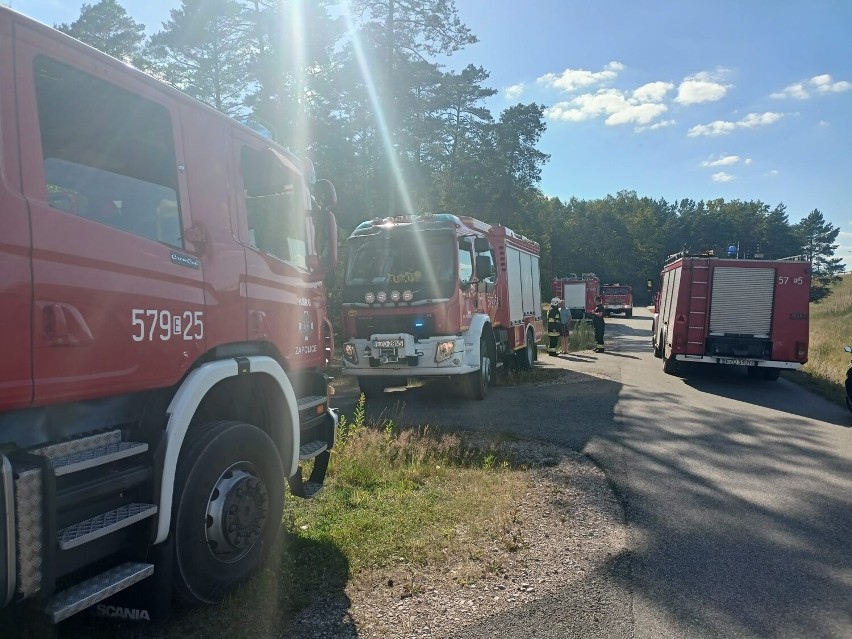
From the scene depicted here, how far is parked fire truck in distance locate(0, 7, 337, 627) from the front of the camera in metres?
2.39

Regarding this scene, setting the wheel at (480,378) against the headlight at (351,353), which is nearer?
the headlight at (351,353)

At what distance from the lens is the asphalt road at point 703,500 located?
3402 mm

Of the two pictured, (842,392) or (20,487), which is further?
(842,392)

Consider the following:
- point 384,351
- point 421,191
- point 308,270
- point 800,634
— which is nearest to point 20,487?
point 308,270

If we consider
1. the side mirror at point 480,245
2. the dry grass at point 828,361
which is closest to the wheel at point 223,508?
the side mirror at point 480,245

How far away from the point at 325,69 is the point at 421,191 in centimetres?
571

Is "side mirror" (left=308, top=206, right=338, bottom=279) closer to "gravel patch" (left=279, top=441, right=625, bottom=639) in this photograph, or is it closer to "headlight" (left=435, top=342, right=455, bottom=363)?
"gravel patch" (left=279, top=441, right=625, bottom=639)

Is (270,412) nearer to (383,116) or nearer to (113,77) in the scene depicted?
(113,77)

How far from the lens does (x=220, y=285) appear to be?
11.7 ft

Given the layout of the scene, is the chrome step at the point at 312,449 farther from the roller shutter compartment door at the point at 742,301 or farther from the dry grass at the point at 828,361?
the roller shutter compartment door at the point at 742,301

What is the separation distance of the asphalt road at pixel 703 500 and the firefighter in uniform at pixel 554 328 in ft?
23.0

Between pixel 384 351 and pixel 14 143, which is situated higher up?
pixel 14 143

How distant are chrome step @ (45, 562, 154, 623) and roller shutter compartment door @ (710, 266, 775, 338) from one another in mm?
12371

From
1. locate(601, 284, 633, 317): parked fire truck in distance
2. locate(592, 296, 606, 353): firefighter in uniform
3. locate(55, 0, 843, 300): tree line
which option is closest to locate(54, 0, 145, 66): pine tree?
locate(55, 0, 843, 300): tree line
